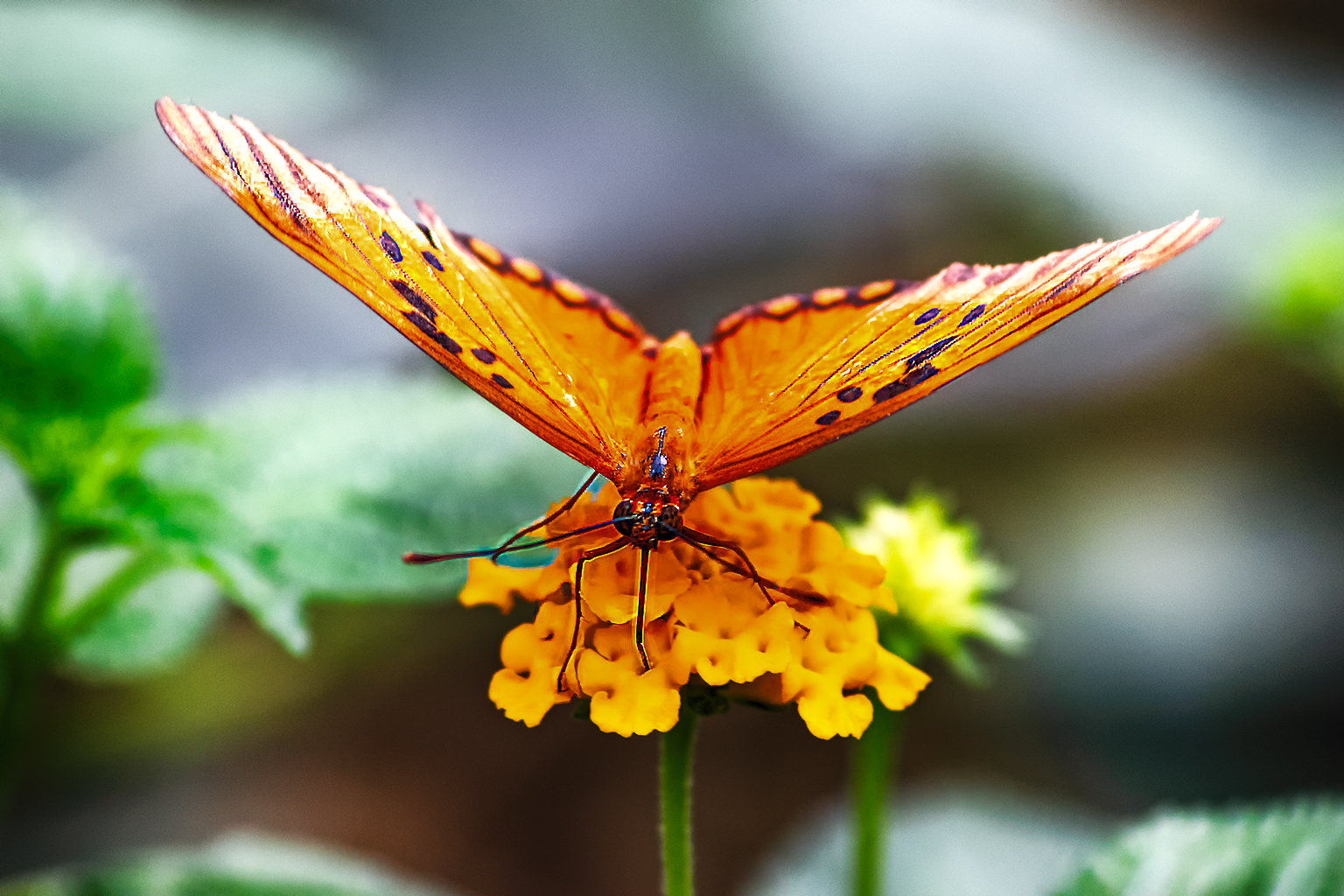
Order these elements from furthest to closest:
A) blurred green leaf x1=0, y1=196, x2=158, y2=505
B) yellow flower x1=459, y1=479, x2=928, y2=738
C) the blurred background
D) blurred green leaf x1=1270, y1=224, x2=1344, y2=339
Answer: the blurred background, blurred green leaf x1=1270, y1=224, x2=1344, y2=339, blurred green leaf x1=0, y1=196, x2=158, y2=505, yellow flower x1=459, y1=479, x2=928, y2=738

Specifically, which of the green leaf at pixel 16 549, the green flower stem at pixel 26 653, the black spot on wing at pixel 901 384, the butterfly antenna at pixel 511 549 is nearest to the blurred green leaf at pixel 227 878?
the green flower stem at pixel 26 653

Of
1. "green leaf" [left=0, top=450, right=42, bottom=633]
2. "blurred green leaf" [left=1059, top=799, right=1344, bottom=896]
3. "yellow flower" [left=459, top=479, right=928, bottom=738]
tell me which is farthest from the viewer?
"green leaf" [left=0, top=450, right=42, bottom=633]

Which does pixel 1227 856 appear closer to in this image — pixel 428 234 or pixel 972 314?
pixel 972 314

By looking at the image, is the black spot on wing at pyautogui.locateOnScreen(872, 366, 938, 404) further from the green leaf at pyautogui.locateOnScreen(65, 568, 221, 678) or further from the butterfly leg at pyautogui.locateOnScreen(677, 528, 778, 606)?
the green leaf at pyautogui.locateOnScreen(65, 568, 221, 678)

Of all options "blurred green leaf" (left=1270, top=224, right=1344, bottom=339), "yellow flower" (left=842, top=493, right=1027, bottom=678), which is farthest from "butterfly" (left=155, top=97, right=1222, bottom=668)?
"blurred green leaf" (left=1270, top=224, right=1344, bottom=339)

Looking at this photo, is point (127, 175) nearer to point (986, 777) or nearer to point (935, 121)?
point (935, 121)

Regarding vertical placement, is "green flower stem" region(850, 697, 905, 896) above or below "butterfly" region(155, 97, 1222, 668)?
below

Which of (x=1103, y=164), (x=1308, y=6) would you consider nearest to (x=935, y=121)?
(x=1103, y=164)

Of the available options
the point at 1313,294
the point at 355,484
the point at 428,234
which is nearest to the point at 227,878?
the point at 355,484
